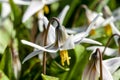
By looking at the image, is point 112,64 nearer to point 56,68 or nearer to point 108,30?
point 56,68

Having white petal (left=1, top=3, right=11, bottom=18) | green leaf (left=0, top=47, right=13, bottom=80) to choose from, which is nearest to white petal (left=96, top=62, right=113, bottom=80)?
green leaf (left=0, top=47, right=13, bottom=80)

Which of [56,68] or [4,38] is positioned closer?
[56,68]

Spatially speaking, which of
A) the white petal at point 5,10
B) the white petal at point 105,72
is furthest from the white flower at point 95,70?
the white petal at point 5,10

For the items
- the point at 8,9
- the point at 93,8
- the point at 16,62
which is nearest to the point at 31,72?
the point at 16,62

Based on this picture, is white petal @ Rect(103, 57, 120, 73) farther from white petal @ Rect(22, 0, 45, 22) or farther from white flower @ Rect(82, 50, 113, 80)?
white petal @ Rect(22, 0, 45, 22)

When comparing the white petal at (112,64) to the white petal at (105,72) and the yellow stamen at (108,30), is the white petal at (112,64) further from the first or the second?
the yellow stamen at (108,30)

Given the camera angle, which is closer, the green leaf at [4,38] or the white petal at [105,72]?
the white petal at [105,72]

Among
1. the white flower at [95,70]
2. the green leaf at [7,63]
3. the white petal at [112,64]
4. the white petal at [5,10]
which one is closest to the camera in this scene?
the white flower at [95,70]

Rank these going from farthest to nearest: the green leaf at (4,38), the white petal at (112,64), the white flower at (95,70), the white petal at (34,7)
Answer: the green leaf at (4,38) < the white petal at (34,7) < the white petal at (112,64) < the white flower at (95,70)

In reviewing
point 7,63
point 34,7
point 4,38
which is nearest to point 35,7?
point 34,7

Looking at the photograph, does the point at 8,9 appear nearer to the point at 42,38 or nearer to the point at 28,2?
the point at 28,2

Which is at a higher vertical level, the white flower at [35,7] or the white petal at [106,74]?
the white flower at [35,7]

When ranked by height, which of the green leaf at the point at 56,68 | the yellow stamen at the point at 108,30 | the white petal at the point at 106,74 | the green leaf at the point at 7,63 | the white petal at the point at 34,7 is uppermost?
the white petal at the point at 34,7
